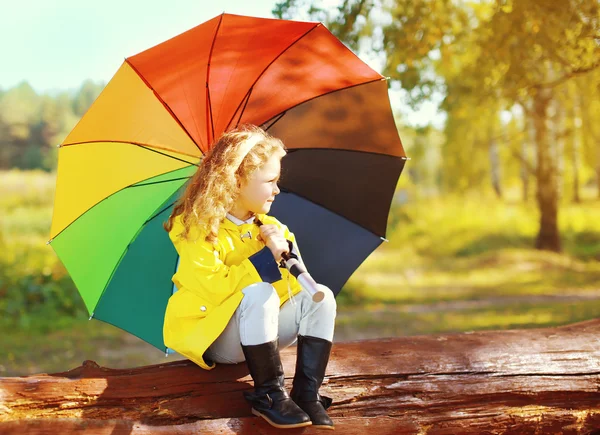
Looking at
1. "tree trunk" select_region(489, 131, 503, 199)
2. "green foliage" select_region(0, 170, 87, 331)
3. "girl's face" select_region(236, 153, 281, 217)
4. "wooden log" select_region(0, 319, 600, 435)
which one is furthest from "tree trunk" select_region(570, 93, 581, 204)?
"girl's face" select_region(236, 153, 281, 217)

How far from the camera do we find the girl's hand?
2832mm

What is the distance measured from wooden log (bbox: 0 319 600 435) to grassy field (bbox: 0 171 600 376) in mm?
3629

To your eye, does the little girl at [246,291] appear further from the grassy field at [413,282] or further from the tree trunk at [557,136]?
the tree trunk at [557,136]

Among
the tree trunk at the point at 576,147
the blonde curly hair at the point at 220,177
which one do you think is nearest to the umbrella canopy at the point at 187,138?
the blonde curly hair at the point at 220,177

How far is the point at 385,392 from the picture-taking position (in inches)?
126

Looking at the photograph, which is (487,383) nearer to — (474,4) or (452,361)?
(452,361)

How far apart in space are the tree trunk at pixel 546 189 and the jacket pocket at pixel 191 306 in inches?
484

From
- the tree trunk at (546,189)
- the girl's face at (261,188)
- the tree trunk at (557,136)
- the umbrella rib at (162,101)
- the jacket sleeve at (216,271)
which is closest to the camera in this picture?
the jacket sleeve at (216,271)

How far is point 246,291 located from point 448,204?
17745 mm

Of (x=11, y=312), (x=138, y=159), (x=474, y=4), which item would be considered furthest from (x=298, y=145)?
(x=474, y=4)

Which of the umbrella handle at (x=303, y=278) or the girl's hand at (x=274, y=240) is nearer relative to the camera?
the umbrella handle at (x=303, y=278)

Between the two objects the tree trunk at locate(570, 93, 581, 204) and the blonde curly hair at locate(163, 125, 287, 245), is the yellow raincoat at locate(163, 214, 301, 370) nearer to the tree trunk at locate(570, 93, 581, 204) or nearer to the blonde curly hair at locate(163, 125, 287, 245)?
the blonde curly hair at locate(163, 125, 287, 245)

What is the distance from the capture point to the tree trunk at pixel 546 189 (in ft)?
45.3

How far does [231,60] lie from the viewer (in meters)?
3.17
